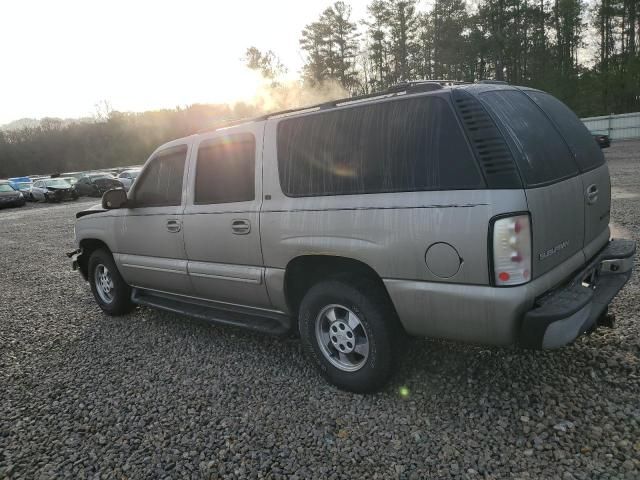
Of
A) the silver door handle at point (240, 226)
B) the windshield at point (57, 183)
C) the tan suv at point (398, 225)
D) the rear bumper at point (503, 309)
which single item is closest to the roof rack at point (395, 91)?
the tan suv at point (398, 225)

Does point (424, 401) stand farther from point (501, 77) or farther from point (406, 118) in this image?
point (501, 77)

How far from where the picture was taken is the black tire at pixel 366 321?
2.95 meters

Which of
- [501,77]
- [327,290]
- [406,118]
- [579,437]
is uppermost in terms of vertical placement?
[501,77]

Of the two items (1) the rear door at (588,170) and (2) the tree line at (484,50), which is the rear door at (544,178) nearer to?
(1) the rear door at (588,170)

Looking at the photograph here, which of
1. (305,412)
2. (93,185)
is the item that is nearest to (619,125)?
(93,185)

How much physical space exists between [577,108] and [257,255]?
44.9 metres

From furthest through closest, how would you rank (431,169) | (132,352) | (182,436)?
(132,352), (182,436), (431,169)

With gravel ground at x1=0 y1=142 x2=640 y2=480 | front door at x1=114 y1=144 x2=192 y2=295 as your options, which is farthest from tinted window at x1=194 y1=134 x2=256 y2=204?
gravel ground at x1=0 y1=142 x2=640 y2=480

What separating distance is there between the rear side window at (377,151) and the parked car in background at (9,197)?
86.8ft

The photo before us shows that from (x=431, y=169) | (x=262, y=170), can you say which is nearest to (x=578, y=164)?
(x=431, y=169)

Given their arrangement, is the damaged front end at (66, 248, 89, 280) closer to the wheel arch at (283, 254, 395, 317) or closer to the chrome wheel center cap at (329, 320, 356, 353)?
the wheel arch at (283, 254, 395, 317)

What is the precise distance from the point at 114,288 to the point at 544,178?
14.5 feet

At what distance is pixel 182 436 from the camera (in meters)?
2.91

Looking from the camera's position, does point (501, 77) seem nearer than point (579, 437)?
No
